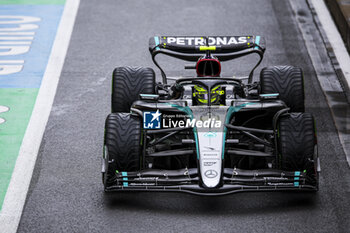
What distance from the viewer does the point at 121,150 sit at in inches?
332

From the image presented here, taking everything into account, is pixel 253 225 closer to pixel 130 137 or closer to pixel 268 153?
pixel 268 153

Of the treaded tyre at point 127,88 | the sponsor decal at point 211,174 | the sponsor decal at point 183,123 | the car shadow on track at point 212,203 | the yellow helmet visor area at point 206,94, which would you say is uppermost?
the treaded tyre at point 127,88

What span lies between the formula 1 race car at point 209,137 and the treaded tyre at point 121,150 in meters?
0.01

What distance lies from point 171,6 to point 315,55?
448 centimetres

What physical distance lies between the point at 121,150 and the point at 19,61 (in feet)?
20.2

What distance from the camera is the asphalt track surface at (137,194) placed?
816 centimetres

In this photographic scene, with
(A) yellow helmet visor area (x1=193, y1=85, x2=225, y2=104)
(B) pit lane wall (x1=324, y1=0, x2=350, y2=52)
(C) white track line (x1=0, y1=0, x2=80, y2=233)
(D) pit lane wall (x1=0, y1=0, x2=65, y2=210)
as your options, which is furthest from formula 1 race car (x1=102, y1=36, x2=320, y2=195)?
(B) pit lane wall (x1=324, y1=0, x2=350, y2=52)

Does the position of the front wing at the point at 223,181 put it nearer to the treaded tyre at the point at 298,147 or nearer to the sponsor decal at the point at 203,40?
the treaded tyre at the point at 298,147

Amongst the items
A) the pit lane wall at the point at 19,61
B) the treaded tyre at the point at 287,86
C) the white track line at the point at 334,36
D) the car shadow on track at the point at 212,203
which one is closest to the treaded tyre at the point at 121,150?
the car shadow on track at the point at 212,203

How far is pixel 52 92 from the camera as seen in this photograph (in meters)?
12.3

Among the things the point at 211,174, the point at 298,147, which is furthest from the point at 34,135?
the point at 298,147

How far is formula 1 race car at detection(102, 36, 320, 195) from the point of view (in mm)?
8195

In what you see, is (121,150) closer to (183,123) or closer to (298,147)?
(183,123)

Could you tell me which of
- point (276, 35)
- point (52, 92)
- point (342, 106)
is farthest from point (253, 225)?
point (276, 35)
